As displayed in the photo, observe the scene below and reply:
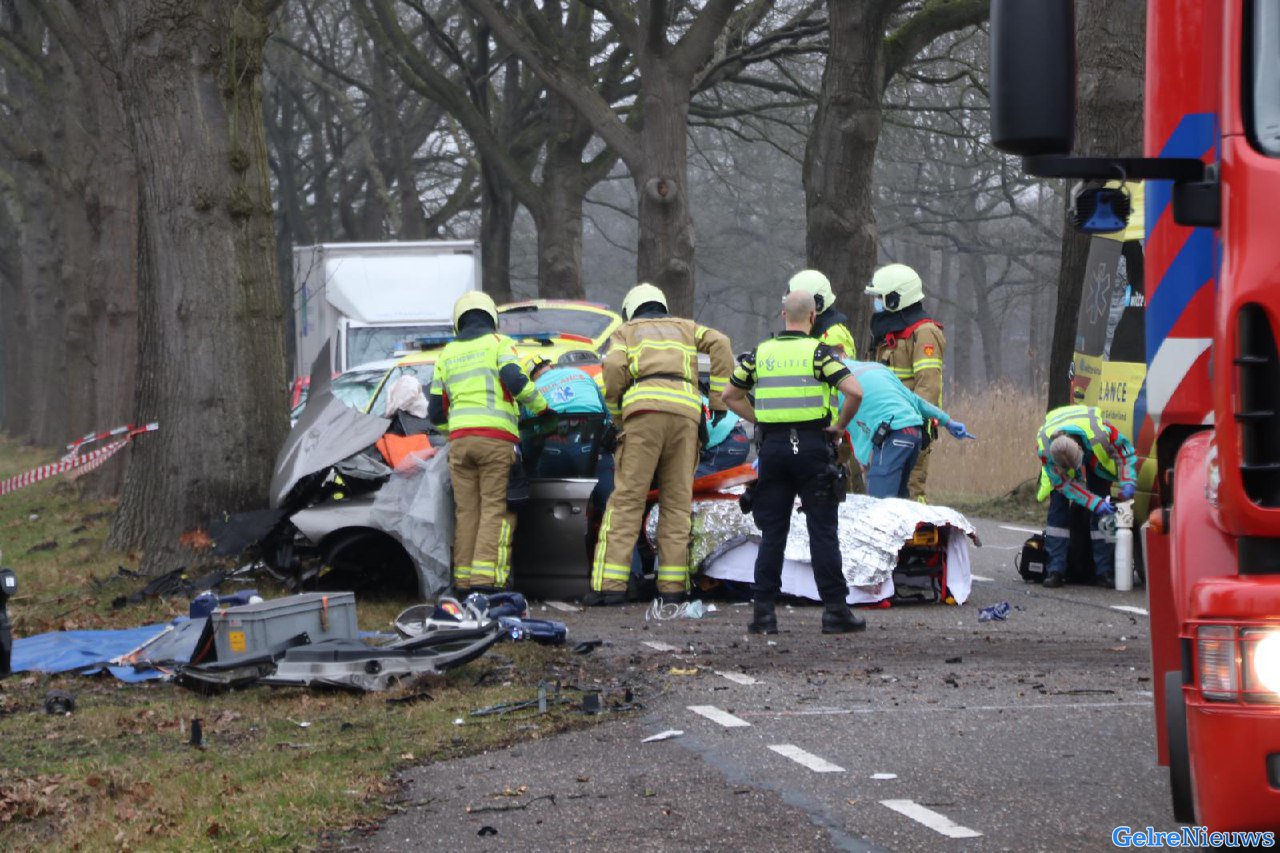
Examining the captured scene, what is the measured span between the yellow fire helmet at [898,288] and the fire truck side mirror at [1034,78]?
9.02 meters

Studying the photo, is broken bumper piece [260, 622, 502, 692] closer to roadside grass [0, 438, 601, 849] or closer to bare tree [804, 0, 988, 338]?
roadside grass [0, 438, 601, 849]

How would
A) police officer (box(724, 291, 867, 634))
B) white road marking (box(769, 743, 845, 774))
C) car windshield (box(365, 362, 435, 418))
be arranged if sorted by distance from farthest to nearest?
1. car windshield (box(365, 362, 435, 418))
2. police officer (box(724, 291, 867, 634))
3. white road marking (box(769, 743, 845, 774))

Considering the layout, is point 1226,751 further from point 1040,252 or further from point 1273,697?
point 1040,252

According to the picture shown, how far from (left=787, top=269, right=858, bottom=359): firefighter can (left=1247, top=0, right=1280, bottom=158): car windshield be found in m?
7.63

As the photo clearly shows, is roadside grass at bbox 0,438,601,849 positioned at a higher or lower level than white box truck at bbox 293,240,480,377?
lower

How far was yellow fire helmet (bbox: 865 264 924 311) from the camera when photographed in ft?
40.8

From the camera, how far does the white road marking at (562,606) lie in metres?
10.6

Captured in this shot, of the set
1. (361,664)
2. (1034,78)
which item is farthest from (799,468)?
(1034,78)

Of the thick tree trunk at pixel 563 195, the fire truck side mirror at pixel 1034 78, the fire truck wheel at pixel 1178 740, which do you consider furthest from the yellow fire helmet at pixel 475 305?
the thick tree trunk at pixel 563 195

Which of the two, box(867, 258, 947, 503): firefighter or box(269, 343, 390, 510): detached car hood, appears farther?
box(867, 258, 947, 503): firefighter

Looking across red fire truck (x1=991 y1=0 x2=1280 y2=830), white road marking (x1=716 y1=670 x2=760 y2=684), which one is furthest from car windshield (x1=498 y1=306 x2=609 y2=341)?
red fire truck (x1=991 y1=0 x2=1280 y2=830)

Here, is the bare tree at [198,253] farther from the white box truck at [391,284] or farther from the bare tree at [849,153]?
the white box truck at [391,284]

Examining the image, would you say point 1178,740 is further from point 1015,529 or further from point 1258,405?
point 1015,529

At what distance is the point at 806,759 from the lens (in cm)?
581
